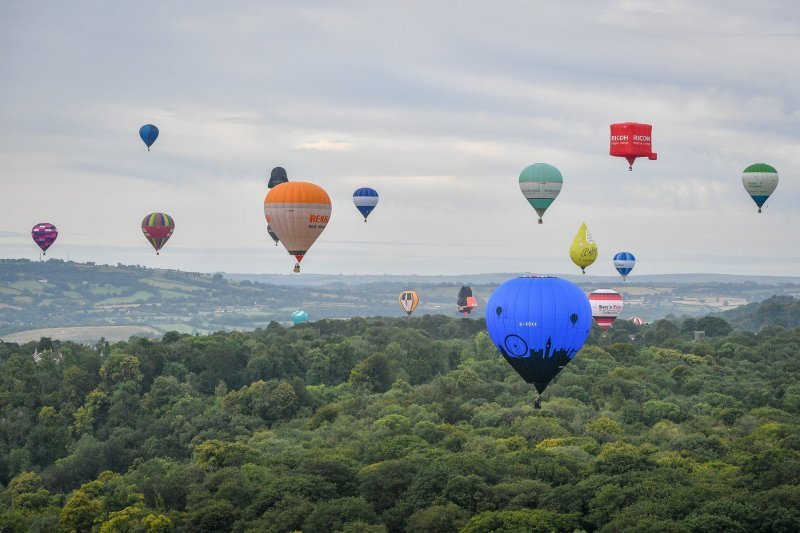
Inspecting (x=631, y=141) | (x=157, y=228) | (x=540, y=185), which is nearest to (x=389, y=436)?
(x=540, y=185)

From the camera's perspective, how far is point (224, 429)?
378 feet

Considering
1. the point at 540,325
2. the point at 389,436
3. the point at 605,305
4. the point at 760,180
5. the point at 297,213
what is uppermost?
the point at 760,180

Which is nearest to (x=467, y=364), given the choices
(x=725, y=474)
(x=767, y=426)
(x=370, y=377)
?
(x=370, y=377)

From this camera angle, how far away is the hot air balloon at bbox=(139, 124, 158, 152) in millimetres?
128125

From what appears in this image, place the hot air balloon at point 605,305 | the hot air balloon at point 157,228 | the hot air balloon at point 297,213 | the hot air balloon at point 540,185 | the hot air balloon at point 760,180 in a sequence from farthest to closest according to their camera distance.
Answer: the hot air balloon at point 605,305 → the hot air balloon at point 157,228 → the hot air balloon at point 760,180 → the hot air balloon at point 540,185 → the hot air balloon at point 297,213

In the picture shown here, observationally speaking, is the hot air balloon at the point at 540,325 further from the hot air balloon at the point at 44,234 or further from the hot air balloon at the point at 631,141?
the hot air balloon at the point at 44,234

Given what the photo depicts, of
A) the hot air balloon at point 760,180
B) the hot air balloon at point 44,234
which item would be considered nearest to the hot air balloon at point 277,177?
the hot air balloon at point 44,234

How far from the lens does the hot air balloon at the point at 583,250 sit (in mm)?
126062

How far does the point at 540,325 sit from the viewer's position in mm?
72188

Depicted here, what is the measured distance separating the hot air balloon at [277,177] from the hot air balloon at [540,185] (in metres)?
44.4

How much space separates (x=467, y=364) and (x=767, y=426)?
179 ft

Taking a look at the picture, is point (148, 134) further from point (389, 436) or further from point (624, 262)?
point (624, 262)

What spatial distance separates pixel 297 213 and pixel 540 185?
20.4 metres

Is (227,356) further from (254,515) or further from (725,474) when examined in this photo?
(725,474)
